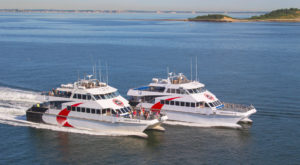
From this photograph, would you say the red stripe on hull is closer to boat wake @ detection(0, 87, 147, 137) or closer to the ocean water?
boat wake @ detection(0, 87, 147, 137)

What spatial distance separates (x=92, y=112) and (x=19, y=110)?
13.2 metres

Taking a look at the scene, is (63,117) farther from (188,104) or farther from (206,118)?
(206,118)

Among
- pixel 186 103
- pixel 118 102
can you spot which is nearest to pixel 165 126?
pixel 186 103

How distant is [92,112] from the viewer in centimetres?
4119

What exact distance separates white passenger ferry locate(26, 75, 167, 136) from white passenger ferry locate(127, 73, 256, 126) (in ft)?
14.7

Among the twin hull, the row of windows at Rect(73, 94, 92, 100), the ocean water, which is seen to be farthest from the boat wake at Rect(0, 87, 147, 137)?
the row of windows at Rect(73, 94, 92, 100)

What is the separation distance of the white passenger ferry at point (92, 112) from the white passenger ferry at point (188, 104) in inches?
176

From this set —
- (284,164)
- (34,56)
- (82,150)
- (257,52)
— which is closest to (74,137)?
(82,150)

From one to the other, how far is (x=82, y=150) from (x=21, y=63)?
56426 mm

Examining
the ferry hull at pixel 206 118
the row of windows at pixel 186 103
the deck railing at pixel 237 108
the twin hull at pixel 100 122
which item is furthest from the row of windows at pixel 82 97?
the deck railing at pixel 237 108

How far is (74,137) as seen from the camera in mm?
40031

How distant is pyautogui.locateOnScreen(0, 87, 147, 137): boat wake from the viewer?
41438 mm

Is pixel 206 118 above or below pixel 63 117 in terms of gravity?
below

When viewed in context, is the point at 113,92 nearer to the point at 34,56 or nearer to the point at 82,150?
the point at 82,150
